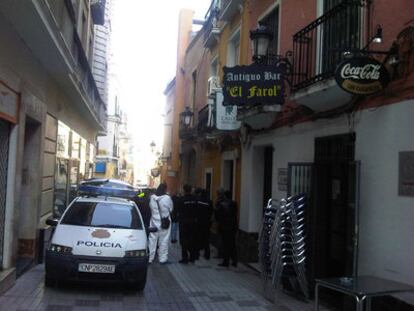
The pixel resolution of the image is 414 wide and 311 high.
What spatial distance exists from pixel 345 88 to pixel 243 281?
16.1 ft

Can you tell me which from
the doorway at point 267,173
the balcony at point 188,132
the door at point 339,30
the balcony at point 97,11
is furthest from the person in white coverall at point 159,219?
the balcony at point 97,11

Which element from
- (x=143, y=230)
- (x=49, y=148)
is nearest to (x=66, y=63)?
(x=49, y=148)

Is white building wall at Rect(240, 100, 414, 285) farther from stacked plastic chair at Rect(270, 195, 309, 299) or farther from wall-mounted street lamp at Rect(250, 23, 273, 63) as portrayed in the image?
wall-mounted street lamp at Rect(250, 23, 273, 63)

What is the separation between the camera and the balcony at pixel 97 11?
750 inches

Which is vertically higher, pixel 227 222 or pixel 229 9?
pixel 229 9

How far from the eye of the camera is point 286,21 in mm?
10773

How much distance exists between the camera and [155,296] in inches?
340

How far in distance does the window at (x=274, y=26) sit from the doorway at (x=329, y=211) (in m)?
3.45

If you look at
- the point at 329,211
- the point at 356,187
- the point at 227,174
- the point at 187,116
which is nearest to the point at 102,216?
the point at 329,211

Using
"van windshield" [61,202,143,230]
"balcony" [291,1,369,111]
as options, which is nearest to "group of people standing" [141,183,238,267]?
"van windshield" [61,202,143,230]

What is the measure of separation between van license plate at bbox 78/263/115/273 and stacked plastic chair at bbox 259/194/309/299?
2415 mm

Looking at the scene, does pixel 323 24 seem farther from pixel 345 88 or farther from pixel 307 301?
pixel 307 301

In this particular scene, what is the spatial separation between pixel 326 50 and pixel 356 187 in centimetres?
235

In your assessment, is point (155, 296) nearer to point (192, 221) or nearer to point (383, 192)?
point (192, 221)
